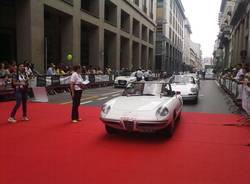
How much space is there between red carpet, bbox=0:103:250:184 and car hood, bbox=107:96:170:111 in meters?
0.77

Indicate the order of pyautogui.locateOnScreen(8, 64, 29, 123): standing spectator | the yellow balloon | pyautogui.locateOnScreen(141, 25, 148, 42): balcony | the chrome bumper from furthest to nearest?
pyautogui.locateOnScreen(141, 25, 148, 42): balcony, the yellow balloon, pyautogui.locateOnScreen(8, 64, 29, 123): standing spectator, the chrome bumper

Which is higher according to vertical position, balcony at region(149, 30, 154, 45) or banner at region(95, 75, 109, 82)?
balcony at region(149, 30, 154, 45)

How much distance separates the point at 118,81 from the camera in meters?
28.0

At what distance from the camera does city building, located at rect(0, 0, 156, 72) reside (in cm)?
2262

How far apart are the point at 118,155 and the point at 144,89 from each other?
317cm

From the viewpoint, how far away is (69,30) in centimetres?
2866

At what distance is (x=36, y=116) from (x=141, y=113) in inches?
203

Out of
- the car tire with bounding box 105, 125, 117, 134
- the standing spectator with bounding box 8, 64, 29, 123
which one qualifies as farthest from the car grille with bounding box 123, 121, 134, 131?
the standing spectator with bounding box 8, 64, 29, 123

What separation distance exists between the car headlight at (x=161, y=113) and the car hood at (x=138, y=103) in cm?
12

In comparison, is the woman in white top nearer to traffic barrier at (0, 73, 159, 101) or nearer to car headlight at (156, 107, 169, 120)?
car headlight at (156, 107, 169, 120)

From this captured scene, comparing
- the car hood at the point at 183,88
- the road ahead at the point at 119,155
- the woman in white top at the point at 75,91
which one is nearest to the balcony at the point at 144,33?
the car hood at the point at 183,88

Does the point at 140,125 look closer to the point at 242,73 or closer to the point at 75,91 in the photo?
the point at 75,91

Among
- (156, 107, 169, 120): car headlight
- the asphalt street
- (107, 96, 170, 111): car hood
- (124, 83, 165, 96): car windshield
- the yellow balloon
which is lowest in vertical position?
the asphalt street

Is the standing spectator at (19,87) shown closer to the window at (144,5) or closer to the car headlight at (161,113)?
the car headlight at (161,113)
